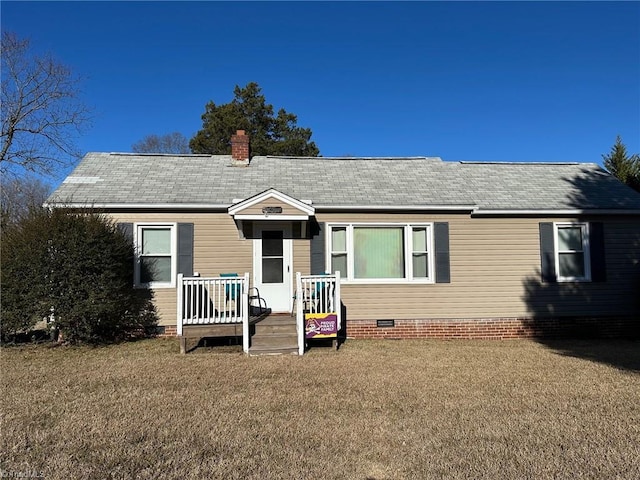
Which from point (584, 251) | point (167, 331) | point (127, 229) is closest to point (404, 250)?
point (584, 251)

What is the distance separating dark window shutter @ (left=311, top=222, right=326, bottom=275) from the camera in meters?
9.52

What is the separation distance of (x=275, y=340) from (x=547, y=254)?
21.5ft

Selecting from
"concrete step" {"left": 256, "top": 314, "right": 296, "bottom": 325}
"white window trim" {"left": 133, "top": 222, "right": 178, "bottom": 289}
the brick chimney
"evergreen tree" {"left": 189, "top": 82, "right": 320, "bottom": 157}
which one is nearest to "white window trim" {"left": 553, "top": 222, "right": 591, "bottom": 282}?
"concrete step" {"left": 256, "top": 314, "right": 296, "bottom": 325}

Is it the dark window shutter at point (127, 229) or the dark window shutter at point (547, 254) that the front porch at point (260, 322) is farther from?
the dark window shutter at point (547, 254)

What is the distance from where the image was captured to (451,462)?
354cm

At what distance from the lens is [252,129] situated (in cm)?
2842

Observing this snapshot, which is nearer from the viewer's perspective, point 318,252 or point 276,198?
point 276,198

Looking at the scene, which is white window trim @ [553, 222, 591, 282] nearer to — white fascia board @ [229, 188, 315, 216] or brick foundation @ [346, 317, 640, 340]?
brick foundation @ [346, 317, 640, 340]

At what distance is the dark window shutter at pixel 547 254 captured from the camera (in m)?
9.91

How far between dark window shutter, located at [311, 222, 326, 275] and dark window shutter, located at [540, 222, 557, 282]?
16.5 feet

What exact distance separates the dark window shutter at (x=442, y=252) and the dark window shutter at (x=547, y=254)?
7.27 ft

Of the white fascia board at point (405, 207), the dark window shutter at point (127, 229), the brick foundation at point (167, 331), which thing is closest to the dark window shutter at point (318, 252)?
the white fascia board at point (405, 207)

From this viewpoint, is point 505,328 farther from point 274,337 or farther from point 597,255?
point 274,337

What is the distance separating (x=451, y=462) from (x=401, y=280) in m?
6.27
